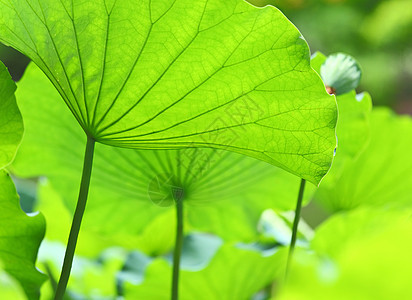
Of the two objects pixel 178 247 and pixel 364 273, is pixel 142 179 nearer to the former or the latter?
pixel 178 247

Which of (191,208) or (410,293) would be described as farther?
(191,208)

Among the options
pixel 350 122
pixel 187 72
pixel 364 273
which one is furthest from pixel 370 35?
pixel 364 273

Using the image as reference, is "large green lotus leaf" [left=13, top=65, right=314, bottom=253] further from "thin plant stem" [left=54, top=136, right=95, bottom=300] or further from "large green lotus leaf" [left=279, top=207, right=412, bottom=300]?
"large green lotus leaf" [left=279, top=207, right=412, bottom=300]

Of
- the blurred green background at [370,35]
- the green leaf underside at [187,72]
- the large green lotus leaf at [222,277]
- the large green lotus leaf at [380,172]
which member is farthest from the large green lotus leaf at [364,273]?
the blurred green background at [370,35]

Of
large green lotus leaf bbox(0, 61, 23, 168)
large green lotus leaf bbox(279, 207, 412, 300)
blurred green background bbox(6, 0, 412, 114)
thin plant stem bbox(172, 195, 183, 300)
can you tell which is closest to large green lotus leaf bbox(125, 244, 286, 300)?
thin plant stem bbox(172, 195, 183, 300)

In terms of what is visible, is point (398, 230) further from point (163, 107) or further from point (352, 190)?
point (352, 190)

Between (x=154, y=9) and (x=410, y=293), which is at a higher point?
(x=154, y=9)

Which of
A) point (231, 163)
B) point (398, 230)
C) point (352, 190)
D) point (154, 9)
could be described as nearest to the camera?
point (398, 230)

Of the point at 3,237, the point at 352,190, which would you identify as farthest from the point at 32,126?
the point at 352,190
